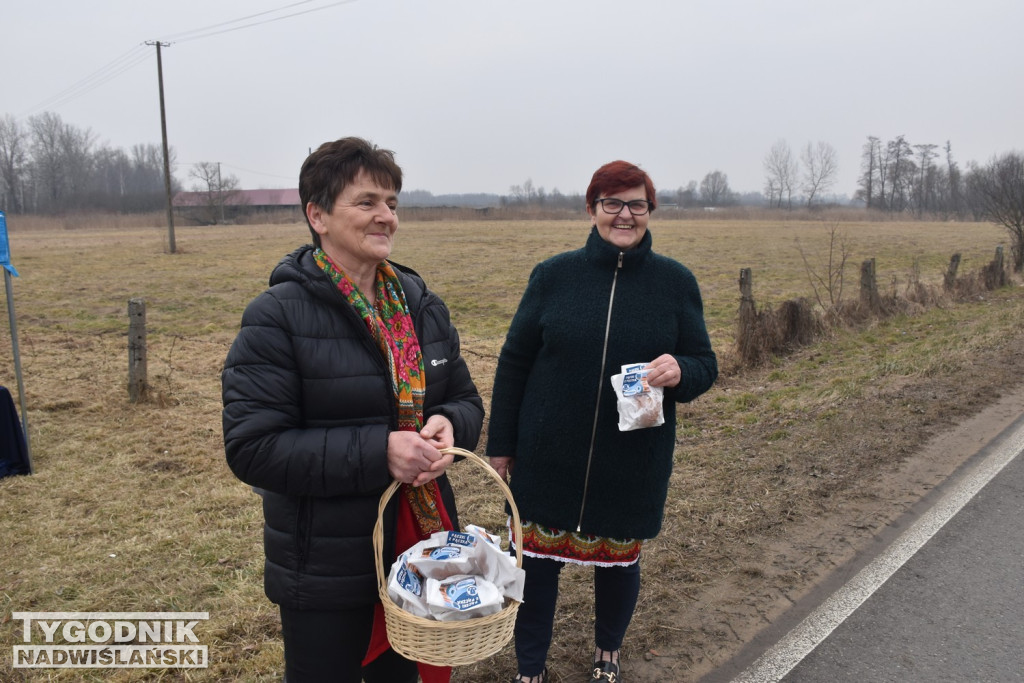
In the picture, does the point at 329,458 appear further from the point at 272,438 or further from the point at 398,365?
the point at 398,365

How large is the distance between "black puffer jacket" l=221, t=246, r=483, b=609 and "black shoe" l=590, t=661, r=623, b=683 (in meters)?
1.22

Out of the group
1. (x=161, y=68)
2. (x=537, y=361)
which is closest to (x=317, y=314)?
(x=537, y=361)

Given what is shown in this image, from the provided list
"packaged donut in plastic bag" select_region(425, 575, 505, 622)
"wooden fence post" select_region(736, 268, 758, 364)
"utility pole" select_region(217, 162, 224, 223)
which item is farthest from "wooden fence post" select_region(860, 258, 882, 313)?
"utility pole" select_region(217, 162, 224, 223)

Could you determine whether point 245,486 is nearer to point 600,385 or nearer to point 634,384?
point 600,385

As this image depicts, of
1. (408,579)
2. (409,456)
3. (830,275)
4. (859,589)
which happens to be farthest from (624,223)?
(830,275)

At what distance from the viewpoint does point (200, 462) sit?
583 cm

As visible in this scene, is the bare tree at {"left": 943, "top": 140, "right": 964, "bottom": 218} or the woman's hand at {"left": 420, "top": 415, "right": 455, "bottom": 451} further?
the bare tree at {"left": 943, "top": 140, "right": 964, "bottom": 218}

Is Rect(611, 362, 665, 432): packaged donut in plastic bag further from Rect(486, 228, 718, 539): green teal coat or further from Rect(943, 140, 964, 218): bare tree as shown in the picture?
Rect(943, 140, 964, 218): bare tree

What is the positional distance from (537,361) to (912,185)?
105582mm

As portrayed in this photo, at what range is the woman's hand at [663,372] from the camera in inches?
98.0

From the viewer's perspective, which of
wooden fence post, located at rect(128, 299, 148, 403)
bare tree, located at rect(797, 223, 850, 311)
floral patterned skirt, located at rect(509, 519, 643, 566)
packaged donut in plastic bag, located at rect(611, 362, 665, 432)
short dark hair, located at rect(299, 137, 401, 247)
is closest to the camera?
short dark hair, located at rect(299, 137, 401, 247)

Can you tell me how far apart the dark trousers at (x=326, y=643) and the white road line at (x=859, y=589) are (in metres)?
1.60

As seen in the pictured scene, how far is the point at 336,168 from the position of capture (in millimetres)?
2006

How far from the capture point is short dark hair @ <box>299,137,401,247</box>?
2008 mm
